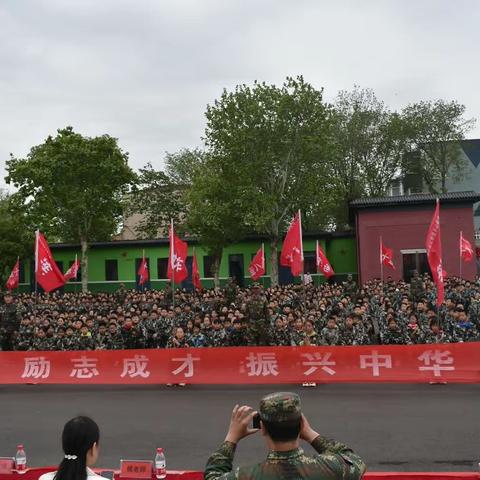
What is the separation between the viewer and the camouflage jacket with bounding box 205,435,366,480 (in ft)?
8.56

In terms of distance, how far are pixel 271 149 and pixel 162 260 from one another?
12.0 meters

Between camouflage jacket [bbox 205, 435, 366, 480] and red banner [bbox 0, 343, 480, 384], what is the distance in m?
10.4

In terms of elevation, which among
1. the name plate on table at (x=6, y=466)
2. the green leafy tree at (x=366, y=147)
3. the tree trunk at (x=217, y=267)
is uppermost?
the green leafy tree at (x=366, y=147)

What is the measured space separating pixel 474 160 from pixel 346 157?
1593cm

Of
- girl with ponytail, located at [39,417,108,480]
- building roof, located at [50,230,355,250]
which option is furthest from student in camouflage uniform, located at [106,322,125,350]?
building roof, located at [50,230,355,250]

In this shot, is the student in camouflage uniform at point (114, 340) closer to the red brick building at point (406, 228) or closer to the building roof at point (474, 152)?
the red brick building at point (406, 228)

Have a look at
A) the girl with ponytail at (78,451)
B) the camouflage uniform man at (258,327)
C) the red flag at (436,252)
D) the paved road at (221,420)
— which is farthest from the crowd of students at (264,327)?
the girl with ponytail at (78,451)

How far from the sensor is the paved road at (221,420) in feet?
26.6

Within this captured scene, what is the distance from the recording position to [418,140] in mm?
46844

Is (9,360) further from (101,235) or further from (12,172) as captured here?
(101,235)

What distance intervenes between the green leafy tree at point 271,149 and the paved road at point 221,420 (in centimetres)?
2294

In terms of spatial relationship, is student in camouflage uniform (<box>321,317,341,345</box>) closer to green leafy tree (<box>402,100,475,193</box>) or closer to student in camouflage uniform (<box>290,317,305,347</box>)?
student in camouflage uniform (<box>290,317,305,347</box>)

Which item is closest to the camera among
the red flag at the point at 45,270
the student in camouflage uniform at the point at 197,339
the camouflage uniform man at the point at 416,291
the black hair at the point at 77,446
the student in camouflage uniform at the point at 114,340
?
the black hair at the point at 77,446

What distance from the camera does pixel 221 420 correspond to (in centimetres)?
1022
